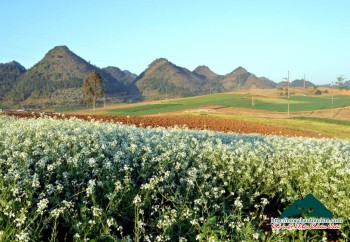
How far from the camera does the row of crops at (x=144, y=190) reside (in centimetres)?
599

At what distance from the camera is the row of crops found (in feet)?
19.6

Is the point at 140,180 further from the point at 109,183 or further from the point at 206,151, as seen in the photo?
the point at 206,151

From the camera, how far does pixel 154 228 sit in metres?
6.95

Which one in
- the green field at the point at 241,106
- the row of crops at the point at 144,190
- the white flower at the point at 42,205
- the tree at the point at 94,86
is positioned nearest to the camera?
the white flower at the point at 42,205

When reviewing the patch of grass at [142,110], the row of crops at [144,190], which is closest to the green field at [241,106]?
the patch of grass at [142,110]

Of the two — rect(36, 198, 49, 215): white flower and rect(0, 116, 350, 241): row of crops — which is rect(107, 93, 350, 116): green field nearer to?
rect(0, 116, 350, 241): row of crops

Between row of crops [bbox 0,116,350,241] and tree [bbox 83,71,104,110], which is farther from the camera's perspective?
tree [bbox 83,71,104,110]

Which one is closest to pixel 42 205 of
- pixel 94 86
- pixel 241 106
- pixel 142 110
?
pixel 94 86

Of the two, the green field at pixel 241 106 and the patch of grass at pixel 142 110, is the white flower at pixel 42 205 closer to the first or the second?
the green field at pixel 241 106

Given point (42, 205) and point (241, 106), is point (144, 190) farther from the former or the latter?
point (241, 106)

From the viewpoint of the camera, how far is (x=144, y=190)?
293 inches

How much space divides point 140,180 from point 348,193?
5.01 metres

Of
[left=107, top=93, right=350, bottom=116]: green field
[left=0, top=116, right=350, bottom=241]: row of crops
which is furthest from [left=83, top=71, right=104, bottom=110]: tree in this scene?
[left=0, top=116, right=350, bottom=241]: row of crops

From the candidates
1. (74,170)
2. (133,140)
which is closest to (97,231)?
(74,170)
